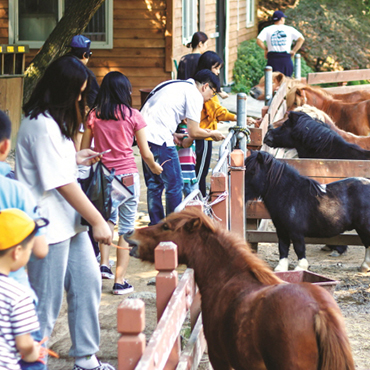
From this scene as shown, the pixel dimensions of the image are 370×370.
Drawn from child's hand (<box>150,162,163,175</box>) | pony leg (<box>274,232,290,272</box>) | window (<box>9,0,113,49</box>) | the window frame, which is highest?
the window frame

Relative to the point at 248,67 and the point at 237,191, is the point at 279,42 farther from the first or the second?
the point at 237,191

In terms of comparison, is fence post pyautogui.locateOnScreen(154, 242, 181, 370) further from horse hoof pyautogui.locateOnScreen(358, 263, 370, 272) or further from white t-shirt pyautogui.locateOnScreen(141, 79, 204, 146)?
horse hoof pyautogui.locateOnScreen(358, 263, 370, 272)

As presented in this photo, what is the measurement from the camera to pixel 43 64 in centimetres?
880

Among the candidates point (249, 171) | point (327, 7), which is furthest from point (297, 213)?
point (327, 7)

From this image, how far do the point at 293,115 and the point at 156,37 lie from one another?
5.64 metres

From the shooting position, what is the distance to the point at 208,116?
21.5ft

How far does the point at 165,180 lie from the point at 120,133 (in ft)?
2.77

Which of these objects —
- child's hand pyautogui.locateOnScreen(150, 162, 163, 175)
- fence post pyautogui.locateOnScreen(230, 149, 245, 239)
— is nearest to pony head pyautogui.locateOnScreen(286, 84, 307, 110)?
fence post pyautogui.locateOnScreen(230, 149, 245, 239)

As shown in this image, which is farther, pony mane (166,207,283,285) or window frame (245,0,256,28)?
window frame (245,0,256,28)

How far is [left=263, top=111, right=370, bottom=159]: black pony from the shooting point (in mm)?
7375

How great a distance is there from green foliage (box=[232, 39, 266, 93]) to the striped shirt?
16426mm

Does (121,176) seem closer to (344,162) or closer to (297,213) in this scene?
(297,213)

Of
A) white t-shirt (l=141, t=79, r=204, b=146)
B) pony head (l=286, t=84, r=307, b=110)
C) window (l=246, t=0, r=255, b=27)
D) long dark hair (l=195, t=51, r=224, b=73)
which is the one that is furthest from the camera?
window (l=246, t=0, r=255, b=27)

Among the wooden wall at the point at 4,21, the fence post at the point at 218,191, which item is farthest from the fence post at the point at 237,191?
the wooden wall at the point at 4,21
